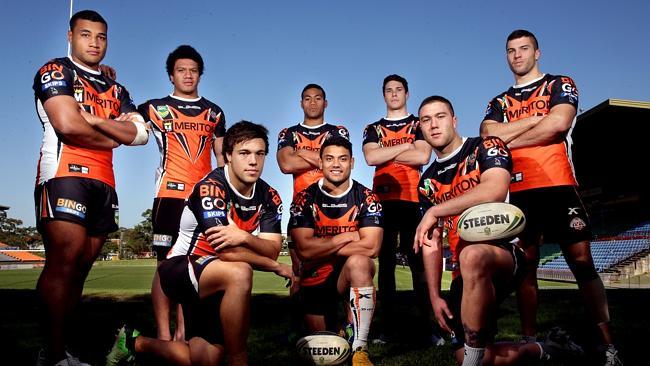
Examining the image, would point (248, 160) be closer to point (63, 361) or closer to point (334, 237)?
point (334, 237)

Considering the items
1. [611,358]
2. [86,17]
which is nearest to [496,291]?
[611,358]

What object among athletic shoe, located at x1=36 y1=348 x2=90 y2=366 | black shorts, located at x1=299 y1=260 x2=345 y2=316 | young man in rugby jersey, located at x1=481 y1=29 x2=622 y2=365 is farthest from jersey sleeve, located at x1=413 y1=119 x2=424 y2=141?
athletic shoe, located at x1=36 y1=348 x2=90 y2=366

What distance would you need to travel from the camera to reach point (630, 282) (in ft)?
95.6

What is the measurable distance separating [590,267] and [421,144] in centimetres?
248

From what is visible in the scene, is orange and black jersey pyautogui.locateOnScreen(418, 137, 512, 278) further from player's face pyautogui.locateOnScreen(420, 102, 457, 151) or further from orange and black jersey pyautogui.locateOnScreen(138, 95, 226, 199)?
orange and black jersey pyautogui.locateOnScreen(138, 95, 226, 199)

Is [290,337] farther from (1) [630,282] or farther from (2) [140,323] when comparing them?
(1) [630,282]

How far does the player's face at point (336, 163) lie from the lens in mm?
5150

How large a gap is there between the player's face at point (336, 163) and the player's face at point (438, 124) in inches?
44.8

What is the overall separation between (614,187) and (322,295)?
39668mm

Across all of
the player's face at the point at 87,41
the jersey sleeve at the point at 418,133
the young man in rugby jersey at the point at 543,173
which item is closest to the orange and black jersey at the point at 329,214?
the jersey sleeve at the point at 418,133

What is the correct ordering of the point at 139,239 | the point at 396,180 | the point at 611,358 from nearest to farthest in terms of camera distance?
the point at 611,358 < the point at 396,180 < the point at 139,239

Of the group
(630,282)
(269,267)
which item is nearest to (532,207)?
(269,267)

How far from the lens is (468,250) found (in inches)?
131

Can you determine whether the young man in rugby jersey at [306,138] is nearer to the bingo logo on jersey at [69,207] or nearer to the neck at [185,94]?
the neck at [185,94]
